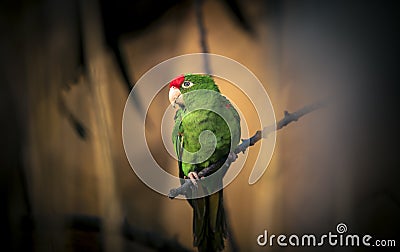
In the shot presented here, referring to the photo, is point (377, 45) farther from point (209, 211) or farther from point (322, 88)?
point (209, 211)

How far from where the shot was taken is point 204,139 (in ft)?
5.99

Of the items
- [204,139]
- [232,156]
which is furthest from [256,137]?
[204,139]

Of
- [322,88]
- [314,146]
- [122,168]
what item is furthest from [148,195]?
[322,88]

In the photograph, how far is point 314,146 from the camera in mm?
1885

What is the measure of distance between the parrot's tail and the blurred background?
0.13 ft

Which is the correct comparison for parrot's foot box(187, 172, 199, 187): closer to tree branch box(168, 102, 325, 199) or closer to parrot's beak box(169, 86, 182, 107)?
tree branch box(168, 102, 325, 199)

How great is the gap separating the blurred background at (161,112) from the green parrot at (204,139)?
0.06 metres

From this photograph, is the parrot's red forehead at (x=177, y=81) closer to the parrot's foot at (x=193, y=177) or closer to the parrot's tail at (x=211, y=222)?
the parrot's foot at (x=193, y=177)

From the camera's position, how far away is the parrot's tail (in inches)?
74.9

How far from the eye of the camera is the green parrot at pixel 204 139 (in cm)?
183

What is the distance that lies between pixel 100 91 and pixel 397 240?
1.33 metres

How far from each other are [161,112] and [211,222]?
0.49m

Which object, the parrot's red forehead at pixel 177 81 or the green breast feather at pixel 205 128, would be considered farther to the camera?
the parrot's red forehead at pixel 177 81

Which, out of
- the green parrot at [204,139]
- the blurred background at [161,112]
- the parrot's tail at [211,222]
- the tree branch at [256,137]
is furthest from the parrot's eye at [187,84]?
the parrot's tail at [211,222]
